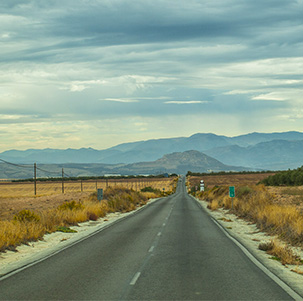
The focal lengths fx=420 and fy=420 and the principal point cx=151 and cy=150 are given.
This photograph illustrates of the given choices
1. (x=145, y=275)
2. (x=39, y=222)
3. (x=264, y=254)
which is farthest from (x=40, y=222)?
(x=145, y=275)

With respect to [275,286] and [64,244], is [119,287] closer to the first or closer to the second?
[275,286]

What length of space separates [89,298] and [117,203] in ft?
111

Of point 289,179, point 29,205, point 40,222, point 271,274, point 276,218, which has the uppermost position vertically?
point 289,179

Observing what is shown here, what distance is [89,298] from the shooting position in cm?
886

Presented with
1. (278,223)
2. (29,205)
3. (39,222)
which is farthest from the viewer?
(29,205)

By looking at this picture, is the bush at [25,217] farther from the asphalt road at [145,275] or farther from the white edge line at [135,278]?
the white edge line at [135,278]

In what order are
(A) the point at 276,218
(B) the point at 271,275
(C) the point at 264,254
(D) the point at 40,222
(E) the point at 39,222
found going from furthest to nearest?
1. (D) the point at 40,222
2. (E) the point at 39,222
3. (A) the point at 276,218
4. (C) the point at 264,254
5. (B) the point at 271,275

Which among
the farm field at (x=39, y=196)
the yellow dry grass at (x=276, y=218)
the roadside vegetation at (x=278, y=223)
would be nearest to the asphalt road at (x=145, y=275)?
the roadside vegetation at (x=278, y=223)

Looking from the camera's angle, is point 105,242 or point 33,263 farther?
point 105,242

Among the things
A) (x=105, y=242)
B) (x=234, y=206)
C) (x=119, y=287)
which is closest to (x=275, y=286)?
(x=119, y=287)

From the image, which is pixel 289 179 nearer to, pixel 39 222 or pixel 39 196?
pixel 39 222

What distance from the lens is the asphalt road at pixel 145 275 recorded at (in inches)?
360

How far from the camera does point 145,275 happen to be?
11.1 m

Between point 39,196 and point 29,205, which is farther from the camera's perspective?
point 39,196
